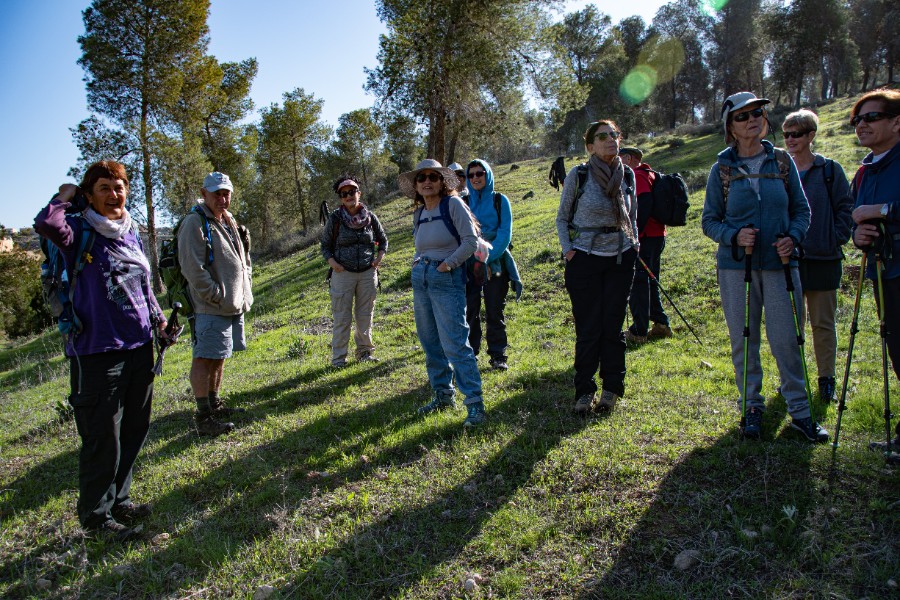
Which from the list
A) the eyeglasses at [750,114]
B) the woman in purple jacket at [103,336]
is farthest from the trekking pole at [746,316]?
the woman in purple jacket at [103,336]

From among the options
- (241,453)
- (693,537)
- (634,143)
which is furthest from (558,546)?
(634,143)

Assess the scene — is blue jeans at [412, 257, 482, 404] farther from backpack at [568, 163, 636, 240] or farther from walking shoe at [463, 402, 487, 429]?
backpack at [568, 163, 636, 240]

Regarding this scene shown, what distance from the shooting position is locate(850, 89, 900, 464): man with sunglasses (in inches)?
135

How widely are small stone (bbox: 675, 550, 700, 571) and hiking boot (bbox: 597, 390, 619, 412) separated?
75.2 inches

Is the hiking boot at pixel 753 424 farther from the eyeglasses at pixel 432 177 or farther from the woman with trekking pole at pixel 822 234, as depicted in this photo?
the eyeglasses at pixel 432 177

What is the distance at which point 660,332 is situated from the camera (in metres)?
7.06

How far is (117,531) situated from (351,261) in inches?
168

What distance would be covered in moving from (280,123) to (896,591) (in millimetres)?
38443

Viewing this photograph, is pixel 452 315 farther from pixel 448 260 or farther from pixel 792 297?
pixel 792 297

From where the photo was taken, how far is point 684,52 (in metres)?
47.9

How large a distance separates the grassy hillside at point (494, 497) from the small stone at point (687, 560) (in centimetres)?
3

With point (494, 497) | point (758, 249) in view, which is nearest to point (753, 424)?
point (758, 249)

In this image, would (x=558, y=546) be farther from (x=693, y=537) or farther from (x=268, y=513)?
(x=268, y=513)

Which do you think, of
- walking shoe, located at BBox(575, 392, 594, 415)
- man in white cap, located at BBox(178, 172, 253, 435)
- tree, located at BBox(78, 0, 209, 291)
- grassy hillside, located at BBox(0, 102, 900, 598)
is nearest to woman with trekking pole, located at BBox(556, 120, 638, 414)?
walking shoe, located at BBox(575, 392, 594, 415)
